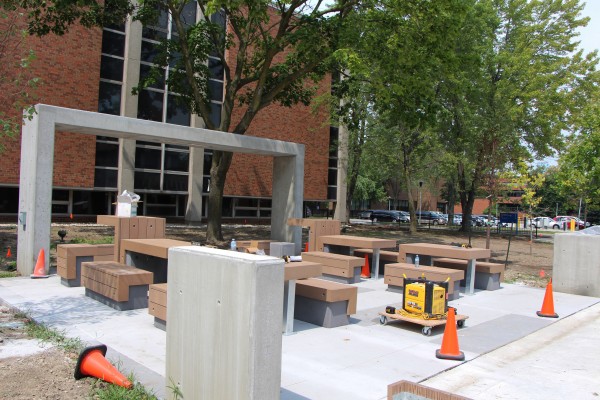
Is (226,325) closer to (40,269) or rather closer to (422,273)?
(422,273)

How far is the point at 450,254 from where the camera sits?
11156 mm

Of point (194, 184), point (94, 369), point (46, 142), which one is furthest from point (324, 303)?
point (194, 184)

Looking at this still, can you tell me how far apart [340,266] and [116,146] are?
19043 millimetres

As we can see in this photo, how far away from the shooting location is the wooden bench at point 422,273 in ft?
32.3

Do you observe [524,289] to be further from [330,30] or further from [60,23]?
[60,23]

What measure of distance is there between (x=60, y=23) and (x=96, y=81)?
24.3 feet

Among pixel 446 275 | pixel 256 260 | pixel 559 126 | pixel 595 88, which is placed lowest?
pixel 446 275

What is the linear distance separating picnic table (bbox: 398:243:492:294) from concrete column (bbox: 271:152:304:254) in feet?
15.5

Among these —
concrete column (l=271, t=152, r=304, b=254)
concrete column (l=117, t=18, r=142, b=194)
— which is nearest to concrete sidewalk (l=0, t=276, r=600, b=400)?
concrete column (l=271, t=152, r=304, b=254)

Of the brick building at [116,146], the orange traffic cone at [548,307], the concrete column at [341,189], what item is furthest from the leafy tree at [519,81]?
the orange traffic cone at [548,307]

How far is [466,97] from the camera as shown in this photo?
2872 cm

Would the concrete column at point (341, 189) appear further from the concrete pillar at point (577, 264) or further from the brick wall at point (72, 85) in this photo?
the concrete pillar at point (577, 264)

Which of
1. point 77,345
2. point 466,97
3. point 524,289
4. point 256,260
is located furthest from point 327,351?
point 466,97

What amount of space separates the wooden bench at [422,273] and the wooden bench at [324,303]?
249cm
